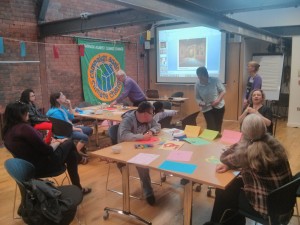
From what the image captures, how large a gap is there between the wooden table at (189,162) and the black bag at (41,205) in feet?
1.95

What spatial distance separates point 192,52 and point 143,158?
562 centimetres

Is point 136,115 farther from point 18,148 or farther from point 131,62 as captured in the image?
point 131,62

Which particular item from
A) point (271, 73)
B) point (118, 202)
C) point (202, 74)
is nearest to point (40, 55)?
point (202, 74)

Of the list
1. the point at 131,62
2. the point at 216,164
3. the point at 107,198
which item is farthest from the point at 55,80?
the point at 216,164

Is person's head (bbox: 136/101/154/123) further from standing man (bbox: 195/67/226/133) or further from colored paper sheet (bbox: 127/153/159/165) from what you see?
standing man (bbox: 195/67/226/133)

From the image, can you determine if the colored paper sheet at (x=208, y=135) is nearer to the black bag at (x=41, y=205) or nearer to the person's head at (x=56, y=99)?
the black bag at (x=41, y=205)

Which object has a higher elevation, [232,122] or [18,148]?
[18,148]

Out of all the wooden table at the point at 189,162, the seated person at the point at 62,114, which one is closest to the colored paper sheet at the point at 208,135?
the wooden table at the point at 189,162

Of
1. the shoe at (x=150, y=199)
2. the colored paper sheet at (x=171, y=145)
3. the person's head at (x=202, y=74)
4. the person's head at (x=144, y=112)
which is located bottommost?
the shoe at (x=150, y=199)

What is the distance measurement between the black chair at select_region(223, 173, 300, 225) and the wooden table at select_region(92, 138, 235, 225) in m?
0.29

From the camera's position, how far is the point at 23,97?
13.6ft

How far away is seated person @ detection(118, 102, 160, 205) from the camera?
9.17 ft

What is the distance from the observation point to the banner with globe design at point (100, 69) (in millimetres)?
6535

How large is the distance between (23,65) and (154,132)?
371 cm
